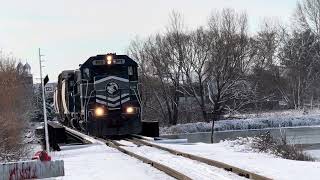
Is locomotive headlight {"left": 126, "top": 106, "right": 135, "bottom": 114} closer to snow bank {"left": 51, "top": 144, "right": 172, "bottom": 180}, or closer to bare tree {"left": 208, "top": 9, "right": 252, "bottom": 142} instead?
snow bank {"left": 51, "top": 144, "right": 172, "bottom": 180}

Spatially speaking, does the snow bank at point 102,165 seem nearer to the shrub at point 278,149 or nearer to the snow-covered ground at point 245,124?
the shrub at point 278,149

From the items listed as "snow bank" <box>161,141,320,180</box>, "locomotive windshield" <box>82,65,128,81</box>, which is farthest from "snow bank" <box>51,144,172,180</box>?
"locomotive windshield" <box>82,65,128,81</box>

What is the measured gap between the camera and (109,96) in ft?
69.7

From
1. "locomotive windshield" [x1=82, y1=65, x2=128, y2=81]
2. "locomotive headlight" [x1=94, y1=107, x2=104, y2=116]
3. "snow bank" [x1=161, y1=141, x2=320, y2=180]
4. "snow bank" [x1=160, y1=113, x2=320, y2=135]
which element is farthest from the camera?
"snow bank" [x1=160, y1=113, x2=320, y2=135]

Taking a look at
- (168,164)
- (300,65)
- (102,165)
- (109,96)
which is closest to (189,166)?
(168,164)

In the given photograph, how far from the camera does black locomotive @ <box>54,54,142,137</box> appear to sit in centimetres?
2097

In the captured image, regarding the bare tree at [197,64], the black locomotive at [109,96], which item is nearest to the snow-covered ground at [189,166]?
the black locomotive at [109,96]

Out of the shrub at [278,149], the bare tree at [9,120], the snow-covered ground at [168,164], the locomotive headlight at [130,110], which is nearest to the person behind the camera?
the snow-covered ground at [168,164]

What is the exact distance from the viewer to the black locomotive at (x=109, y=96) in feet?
68.8

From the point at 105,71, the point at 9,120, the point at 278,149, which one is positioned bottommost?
the point at 278,149

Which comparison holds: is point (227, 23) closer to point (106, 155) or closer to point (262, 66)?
point (262, 66)

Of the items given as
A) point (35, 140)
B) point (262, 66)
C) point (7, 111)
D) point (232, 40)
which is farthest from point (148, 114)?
point (7, 111)

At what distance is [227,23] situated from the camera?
49.6 metres

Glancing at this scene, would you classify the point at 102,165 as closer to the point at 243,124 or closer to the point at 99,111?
the point at 99,111
